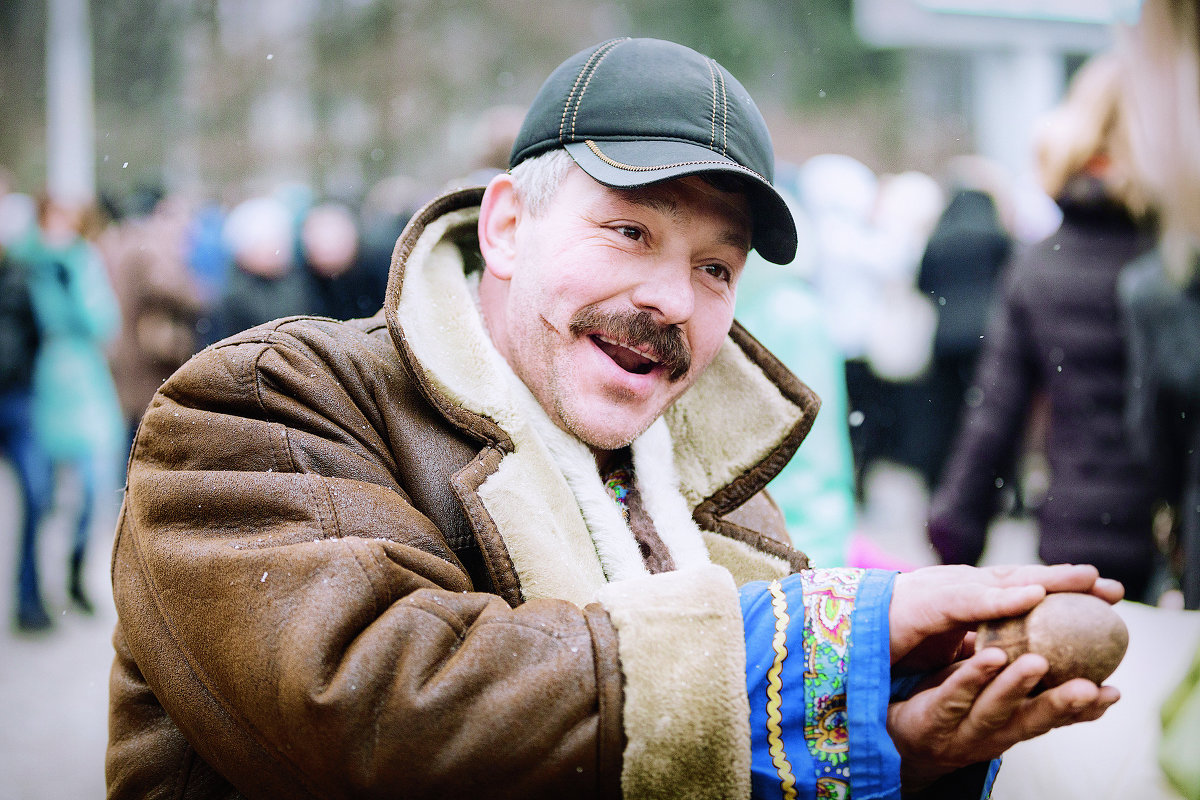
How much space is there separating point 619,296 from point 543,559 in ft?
1.43

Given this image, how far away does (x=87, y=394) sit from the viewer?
20.4 ft

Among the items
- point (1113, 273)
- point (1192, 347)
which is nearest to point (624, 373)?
point (1192, 347)

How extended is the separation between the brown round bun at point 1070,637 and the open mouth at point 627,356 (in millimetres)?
736

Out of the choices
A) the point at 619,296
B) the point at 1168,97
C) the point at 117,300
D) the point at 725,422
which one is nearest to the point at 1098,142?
the point at 1168,97

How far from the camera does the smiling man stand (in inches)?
50.5

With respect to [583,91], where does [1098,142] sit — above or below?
below

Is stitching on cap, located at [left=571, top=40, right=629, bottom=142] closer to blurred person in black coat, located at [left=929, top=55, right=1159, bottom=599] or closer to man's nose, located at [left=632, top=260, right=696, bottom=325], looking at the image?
man's nose, located at [left=632, top=260, right=696, bottom=325]

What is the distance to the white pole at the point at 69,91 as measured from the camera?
595 inches

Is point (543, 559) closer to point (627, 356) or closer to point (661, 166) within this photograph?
point (627, 356)

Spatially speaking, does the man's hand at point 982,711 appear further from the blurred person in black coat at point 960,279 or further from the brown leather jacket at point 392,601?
the blurred person in black coat at point 960,279

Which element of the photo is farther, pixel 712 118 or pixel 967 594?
pixel 712 118

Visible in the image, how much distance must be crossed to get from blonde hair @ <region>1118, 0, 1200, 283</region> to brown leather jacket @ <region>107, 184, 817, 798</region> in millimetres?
1593

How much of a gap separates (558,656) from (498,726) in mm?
110

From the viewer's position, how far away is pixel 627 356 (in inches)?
70.6
